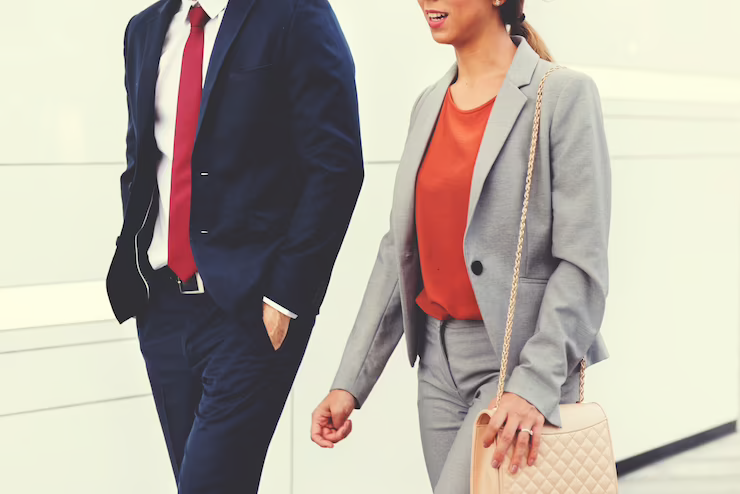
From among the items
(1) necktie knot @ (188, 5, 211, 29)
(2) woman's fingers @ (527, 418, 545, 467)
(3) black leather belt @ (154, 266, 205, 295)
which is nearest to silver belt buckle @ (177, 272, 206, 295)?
(3) black leather belt @ (154, 266, 205, 295)

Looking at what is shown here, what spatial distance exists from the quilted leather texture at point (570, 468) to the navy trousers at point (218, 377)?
25.3 inches

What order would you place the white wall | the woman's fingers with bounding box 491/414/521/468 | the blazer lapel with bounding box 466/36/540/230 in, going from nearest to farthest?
the woman's fingers with bounding box 491/414/521/468 < the blazer lapel with bounding box 466/36/540/230 < the white wall

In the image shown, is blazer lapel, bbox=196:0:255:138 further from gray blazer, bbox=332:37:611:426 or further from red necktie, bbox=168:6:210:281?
gray blazer, bbox=332:37:611:426

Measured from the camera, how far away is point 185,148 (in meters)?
1.84

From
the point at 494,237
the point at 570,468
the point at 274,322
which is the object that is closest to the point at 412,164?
the point at 494,237

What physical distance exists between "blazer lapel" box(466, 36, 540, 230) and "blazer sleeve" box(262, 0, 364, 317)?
0.36 meters

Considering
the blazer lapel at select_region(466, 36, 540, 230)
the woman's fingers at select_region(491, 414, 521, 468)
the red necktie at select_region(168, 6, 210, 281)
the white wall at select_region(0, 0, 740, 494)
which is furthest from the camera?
the white wall at select_region(0, 0, 740, 494)

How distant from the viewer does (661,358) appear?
4148 mm

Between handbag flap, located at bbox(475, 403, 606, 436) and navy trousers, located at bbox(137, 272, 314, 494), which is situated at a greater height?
handbag flap, located at bbox(475, 403, 606, 436)

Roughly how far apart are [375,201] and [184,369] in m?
1.11

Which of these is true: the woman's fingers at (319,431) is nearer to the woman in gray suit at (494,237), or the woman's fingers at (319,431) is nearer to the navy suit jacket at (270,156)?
the woman in gray suit at (494,237)

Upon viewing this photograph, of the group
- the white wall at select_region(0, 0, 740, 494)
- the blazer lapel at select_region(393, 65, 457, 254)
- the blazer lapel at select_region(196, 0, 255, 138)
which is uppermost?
the blazer lapel at select_region(196, 0, 255, 138)

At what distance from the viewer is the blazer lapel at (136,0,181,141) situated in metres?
1.87

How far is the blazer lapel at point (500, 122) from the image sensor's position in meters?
1.57
